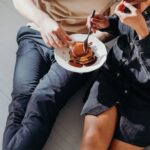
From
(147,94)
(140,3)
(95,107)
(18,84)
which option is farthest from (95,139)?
(140,3)

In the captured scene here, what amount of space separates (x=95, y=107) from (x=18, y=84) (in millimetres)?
263

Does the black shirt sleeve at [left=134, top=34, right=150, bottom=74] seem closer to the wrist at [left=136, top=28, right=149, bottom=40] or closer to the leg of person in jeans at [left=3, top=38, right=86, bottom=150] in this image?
the wrist at [left=136, top=28, right=149, bottom=40]

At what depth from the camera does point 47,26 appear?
1.03 m

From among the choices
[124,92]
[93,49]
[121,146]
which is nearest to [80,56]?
[93,49]

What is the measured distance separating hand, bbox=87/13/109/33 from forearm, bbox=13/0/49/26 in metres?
0.14

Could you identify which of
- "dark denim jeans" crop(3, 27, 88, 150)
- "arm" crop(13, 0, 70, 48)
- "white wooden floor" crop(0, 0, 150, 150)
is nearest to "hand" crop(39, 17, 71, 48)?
"arm" crop(13, 0, 70, 48)

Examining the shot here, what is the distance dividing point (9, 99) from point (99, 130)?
357 millimetres

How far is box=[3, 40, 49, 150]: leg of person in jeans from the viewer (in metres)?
0.99

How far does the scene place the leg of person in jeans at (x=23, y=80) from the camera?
994 millimetres

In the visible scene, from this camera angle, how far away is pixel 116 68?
1043 millimetres

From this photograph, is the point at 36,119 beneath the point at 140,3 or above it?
beneath

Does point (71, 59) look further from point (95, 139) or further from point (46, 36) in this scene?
point (95, 139)

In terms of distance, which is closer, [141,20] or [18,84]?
[141,20]

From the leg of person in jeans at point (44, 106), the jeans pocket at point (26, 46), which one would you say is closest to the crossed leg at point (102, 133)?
the leg of person in jeans at point (44, 106)
